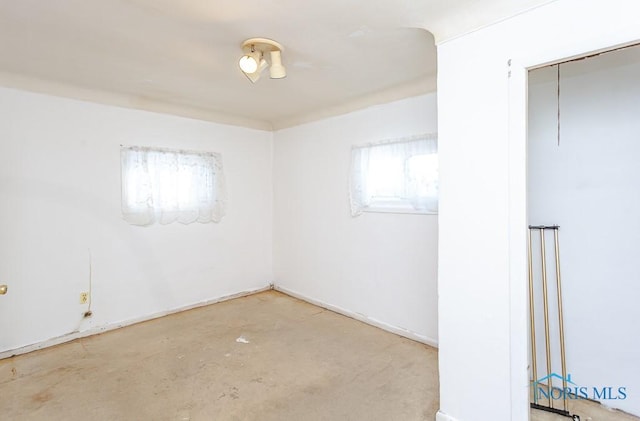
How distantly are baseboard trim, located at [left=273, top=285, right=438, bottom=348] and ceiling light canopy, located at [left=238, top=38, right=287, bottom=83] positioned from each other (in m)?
2.39

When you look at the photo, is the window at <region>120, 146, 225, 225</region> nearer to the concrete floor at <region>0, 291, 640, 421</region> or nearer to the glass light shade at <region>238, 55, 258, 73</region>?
the concrete floor at <region>0, 291, 640, 421</region>

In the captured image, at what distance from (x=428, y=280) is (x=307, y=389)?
4.40ft

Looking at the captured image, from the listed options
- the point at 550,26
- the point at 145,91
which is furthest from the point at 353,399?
the point at 145,91

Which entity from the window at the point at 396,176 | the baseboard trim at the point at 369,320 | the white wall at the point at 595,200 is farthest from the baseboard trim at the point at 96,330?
the white wall at the point at 595,200

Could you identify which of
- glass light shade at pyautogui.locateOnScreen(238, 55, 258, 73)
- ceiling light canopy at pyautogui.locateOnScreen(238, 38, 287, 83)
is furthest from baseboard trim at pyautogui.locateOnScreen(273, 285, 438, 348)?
glass light shade at pyautogui.locateOnScreen(238, 55, 258, 73)

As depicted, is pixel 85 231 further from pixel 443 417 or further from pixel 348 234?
pixel 443 417

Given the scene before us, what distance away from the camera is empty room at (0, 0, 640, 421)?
1640mm

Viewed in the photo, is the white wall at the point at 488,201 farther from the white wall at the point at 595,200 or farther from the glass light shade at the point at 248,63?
the glass light shade at the point at 248,63

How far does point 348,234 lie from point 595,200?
6.74ft

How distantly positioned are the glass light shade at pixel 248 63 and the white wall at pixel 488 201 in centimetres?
107

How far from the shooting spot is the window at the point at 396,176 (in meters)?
2.80

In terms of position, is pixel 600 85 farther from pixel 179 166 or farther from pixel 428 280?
pixel 179 166

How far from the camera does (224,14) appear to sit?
173 centimetres

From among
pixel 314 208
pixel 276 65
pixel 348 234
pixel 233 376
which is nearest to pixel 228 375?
pixel 233 376
